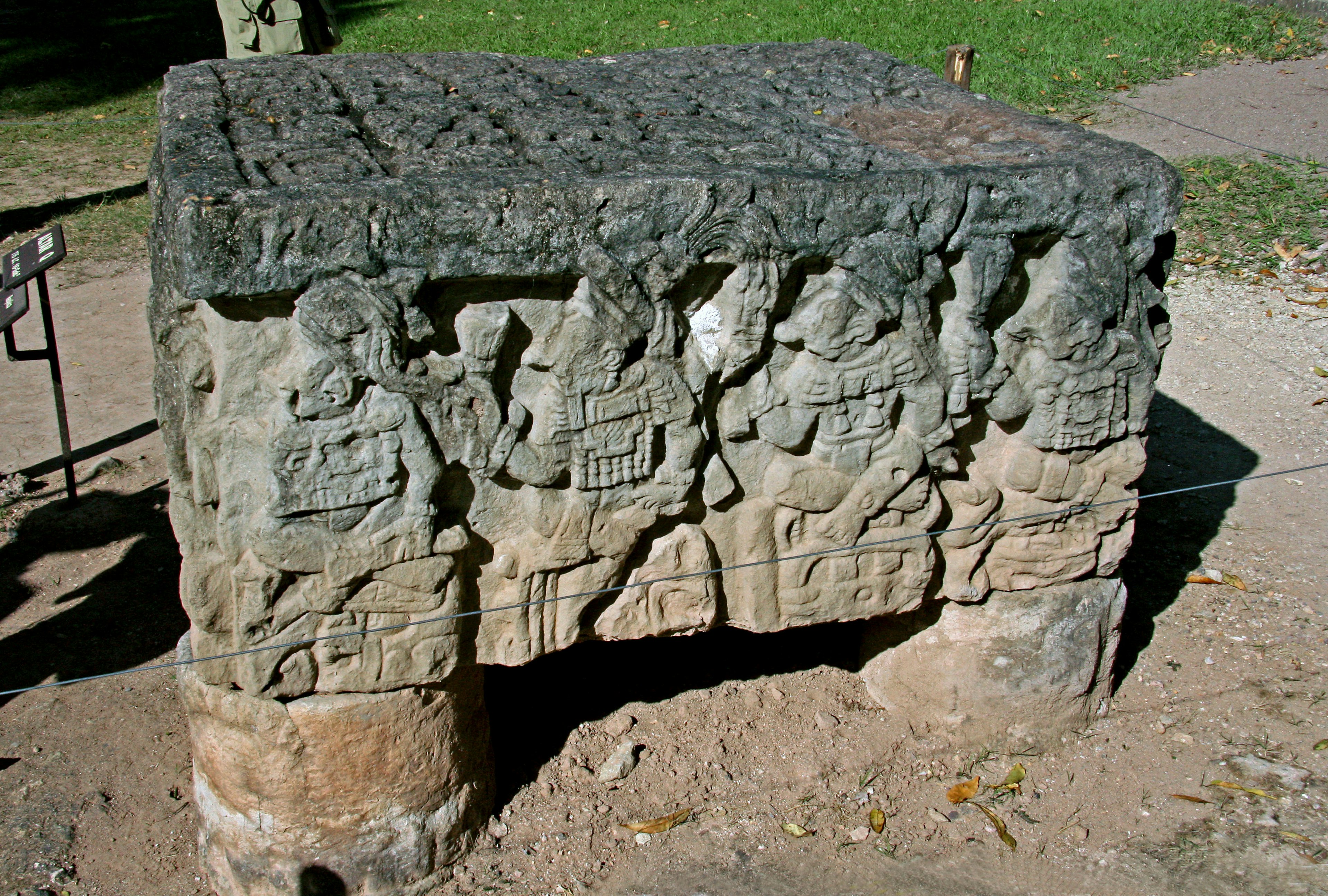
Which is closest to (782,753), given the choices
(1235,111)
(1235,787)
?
(1235,787)

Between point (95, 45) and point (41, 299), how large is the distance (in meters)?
8.09

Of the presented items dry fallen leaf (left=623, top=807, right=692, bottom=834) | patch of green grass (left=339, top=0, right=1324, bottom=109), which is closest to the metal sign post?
dry fallen leaf (left=623, top=807, right=692, bottom=834)

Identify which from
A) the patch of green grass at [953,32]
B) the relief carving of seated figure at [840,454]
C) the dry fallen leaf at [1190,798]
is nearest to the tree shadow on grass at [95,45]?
the patch of green grass at [953,32]

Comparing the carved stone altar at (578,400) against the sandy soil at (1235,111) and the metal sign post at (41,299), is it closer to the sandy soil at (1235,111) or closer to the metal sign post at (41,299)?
the metal sign post at (41,299)

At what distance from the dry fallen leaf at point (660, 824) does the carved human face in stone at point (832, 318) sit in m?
1.26

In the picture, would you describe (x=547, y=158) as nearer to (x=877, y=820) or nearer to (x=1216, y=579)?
(x=877, y=820)

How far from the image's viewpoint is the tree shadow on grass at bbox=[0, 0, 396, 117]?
9.56 metres

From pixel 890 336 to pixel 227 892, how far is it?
200 centimetres

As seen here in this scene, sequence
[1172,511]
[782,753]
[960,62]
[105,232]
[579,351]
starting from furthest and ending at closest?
1. [105,232]
2. [960,62]
3. [1172,511]
4. [782,753]
5. [579,351]

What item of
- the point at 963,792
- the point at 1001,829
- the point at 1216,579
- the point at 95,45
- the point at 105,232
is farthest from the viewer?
the point at 95,45

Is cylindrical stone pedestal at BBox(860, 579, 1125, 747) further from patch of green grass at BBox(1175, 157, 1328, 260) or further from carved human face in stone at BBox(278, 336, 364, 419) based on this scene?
patch of green grass at BBox(1175, 157, 1328, 260)

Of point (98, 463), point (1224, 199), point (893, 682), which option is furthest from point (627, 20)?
point (893, 682)

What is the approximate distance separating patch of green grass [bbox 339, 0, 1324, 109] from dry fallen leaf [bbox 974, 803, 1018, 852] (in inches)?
241

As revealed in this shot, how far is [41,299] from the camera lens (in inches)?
165
